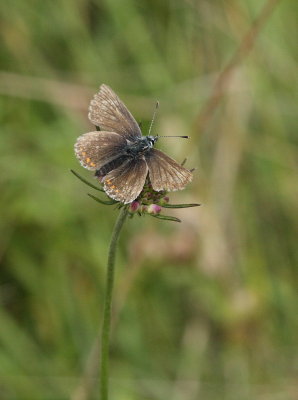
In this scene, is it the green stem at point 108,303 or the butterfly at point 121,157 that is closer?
the green stem at point 108,303

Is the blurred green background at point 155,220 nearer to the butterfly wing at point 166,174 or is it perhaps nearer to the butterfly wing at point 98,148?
the butterfly wing at point 98,148

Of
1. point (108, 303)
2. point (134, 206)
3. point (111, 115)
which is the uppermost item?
point (111, 115)

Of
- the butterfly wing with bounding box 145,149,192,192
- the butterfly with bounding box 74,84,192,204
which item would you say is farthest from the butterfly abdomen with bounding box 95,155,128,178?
the butterfly wing with bounding box 145,149,192,192

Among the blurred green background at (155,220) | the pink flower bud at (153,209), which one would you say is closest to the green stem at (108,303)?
the pink flower bud at (153,209)

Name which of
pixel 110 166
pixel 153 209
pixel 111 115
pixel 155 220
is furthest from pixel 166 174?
pixel 155 220

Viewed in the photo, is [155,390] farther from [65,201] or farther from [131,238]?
[65,201]

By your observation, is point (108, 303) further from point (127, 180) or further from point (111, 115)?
point (111, 115)

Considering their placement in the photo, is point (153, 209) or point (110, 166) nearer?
point (153, 209)
